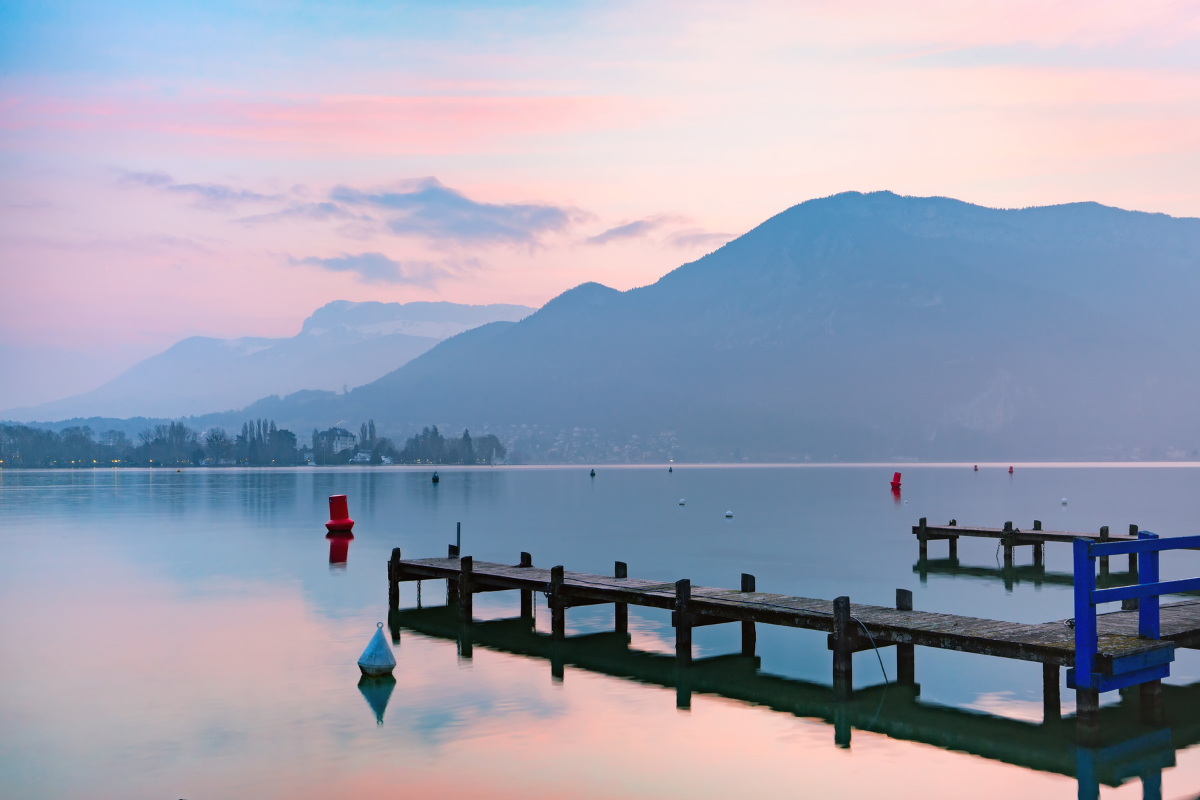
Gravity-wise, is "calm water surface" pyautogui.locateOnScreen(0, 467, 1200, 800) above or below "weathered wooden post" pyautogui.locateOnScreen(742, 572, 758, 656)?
below

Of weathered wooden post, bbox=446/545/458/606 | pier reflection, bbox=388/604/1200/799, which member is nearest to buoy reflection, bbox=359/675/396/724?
pier reflection, bbox=388/604/1200/799

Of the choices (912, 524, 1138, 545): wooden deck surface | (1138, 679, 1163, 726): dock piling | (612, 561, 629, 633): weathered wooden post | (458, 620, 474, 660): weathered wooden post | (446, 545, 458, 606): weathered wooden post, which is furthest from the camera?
(912, 524, 1138, 545): wooden deck surface

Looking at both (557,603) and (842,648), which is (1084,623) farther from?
(557,603)

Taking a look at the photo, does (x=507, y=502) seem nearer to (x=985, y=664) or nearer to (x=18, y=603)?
(x=18, y=603)


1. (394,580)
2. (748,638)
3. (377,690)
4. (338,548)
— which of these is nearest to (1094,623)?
(748,638)

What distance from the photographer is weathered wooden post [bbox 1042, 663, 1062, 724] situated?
20578 millimetres

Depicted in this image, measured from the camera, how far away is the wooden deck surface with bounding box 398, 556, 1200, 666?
1925 centimetres

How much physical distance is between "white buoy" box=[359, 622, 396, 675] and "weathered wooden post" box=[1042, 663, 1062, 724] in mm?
14884

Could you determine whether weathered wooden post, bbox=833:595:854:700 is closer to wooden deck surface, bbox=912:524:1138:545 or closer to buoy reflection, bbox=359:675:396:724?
buoy reflection, bbox=359:675:396:724

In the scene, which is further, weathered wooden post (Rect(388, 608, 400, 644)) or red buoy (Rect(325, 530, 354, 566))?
red buoy (Rect(325, 530, 354, 566))

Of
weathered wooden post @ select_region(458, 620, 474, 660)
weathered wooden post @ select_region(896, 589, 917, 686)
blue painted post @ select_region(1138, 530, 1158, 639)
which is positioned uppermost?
blue painted post @ select_region(1138, 530, 1158, 639)

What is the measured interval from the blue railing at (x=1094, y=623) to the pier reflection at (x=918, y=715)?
1213mm

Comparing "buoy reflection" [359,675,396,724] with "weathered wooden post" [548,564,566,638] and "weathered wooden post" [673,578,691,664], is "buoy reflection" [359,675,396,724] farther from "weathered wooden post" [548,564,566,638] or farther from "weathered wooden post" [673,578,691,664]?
"weathered wooden post" [673,578,691,664]

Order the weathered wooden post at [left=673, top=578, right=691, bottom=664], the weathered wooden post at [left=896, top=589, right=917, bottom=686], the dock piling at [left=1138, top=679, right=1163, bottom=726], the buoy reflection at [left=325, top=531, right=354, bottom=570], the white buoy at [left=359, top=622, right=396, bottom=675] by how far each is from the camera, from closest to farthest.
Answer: the dock piling at [left=1138, top=679, right=1163, bottom=726], the weathered wooden post at [left=896, top=589, right=917, bottom=686], the white buoy at [left=359, top=622, right=396, bottom=675], the weathered wooden post at [left=673, top=578, right=691, bottom=664], the buoy reflection at [left=325, top=531, right=354, bottom=570]
